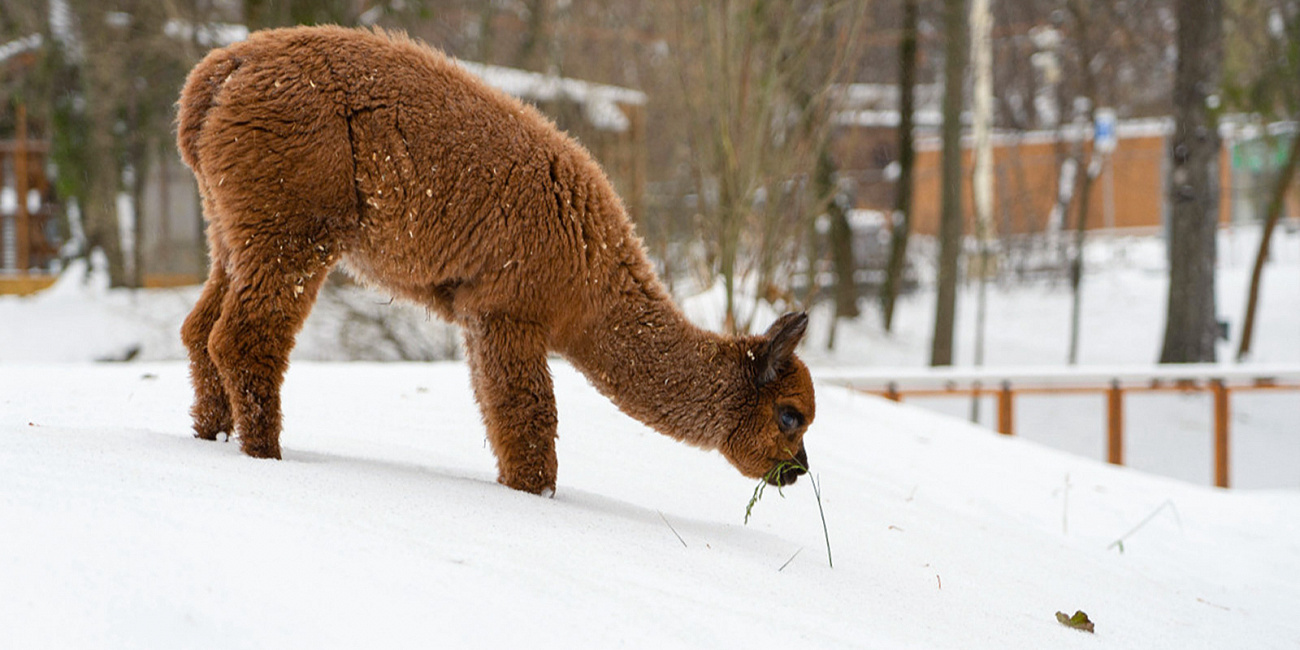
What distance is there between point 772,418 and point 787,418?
7 centimetres

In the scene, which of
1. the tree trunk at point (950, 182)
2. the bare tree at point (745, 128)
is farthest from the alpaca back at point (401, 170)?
the tree trunk at point (950, 182)

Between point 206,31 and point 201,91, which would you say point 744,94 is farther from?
point 206,31

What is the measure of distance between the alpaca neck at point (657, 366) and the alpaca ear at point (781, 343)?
0.14 meters

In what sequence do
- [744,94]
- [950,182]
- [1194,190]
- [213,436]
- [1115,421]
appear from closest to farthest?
[213,436], [744,94], [1115,421], [1194,190], [950,182]

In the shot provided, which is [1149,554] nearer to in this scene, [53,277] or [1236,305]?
[1236,305]

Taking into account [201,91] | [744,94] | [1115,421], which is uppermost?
[744,94]

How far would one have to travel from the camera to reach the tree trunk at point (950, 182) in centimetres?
1656

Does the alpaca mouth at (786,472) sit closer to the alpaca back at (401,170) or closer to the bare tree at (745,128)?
the alpaca back at (401,170)

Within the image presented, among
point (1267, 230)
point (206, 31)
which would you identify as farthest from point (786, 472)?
point (1267, 230)

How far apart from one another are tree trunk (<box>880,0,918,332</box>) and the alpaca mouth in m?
17.5

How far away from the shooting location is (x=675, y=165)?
23000mm

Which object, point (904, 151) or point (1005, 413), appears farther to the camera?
point (904, 151)

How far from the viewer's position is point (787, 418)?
4.75 meters

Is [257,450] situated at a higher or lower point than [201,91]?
lower
